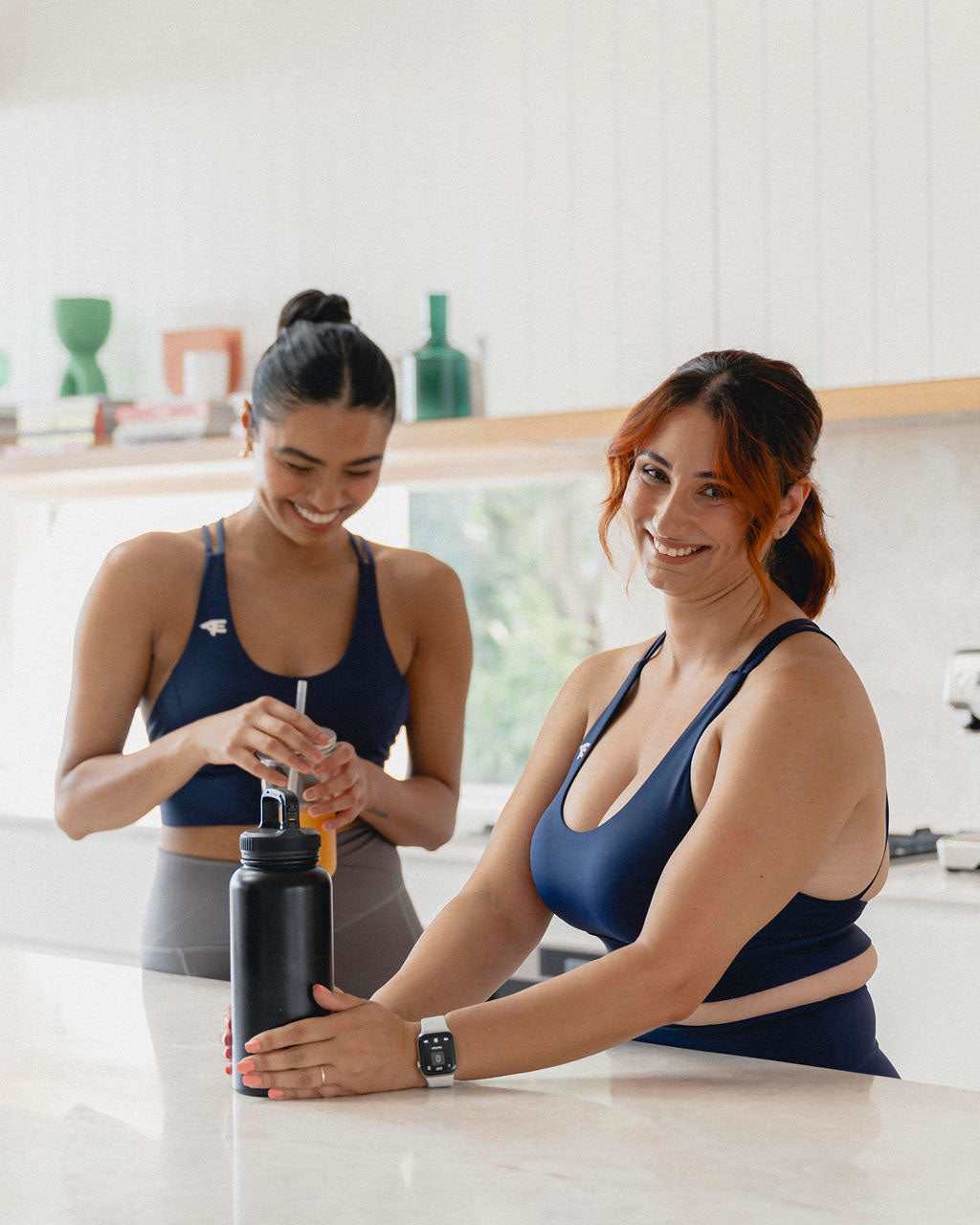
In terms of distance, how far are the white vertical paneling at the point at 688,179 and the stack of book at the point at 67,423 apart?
1.53m

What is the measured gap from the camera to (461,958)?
1468 mm

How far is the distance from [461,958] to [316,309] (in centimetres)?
96

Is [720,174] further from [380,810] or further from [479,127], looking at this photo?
[380,810]

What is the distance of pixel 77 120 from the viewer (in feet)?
13.3

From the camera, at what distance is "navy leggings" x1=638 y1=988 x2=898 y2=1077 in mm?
1393

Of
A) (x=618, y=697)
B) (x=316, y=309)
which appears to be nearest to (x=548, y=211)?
(x=316, y=309)

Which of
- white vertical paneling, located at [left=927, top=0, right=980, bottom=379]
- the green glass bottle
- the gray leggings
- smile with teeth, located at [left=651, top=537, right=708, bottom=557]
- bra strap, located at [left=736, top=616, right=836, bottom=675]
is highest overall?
white vertical paneling, located at [left=927, top=0, right=980, bottom=379]

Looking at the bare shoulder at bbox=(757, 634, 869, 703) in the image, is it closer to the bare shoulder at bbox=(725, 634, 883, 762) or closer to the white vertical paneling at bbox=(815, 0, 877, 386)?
the bare shoulder at bbox=(725, 634, 883, 762)

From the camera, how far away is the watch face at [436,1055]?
123cm

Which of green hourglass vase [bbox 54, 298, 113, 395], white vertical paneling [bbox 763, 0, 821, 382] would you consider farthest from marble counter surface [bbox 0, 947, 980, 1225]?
green hourglass vase [bbox 54, 298, 113, 395]

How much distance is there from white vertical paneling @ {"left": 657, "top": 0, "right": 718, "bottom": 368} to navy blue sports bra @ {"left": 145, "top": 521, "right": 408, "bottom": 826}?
3.63 feet

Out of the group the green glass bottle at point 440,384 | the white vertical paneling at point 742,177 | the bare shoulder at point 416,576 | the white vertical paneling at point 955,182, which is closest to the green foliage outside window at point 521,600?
the green glass bottle at point 440,384

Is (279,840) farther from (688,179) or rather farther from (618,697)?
(688,179)

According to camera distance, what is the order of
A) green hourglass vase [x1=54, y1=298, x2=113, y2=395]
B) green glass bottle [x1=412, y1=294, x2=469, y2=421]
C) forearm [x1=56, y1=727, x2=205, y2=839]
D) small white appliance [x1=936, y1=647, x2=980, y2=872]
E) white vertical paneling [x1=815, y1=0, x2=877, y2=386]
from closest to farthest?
forearm [x1=56, y1=727, x2=205, y2=839], small white appliance [x1=936, y1=647, x2=980, y2=872], white vertical paneling [x1=815, y1=0, x2=877, y2=386], green glass bottle [x1=412, y1=294, x2=469, y2=421], green hourglass vase [x1=54, y1=298, x2=113, y2=395]
